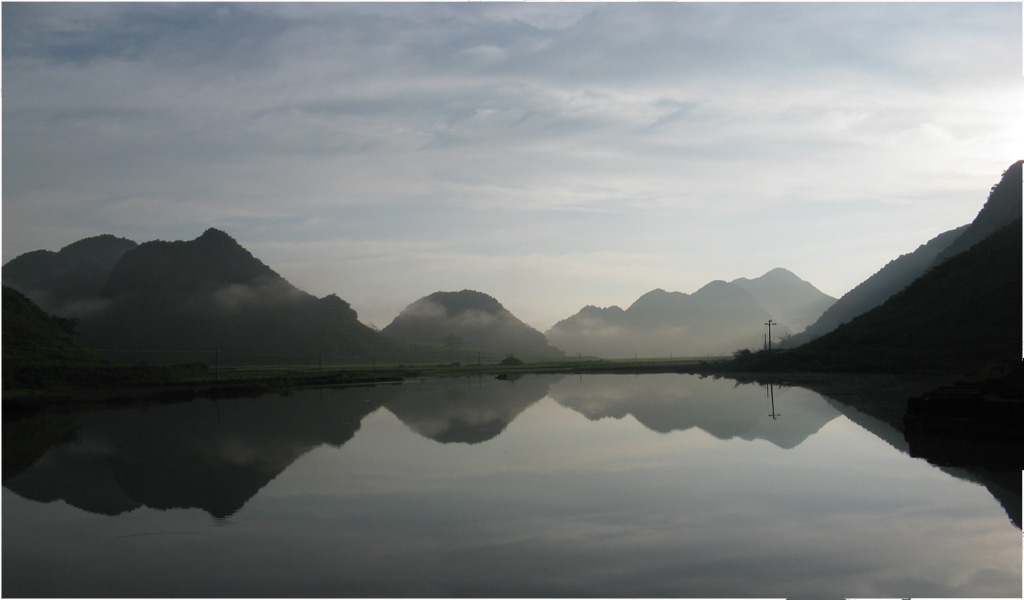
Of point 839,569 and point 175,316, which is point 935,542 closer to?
point 839,569

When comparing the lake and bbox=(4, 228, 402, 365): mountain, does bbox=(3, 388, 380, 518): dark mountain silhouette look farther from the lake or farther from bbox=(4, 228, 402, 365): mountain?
bbox=(4, 228, 402, 365): mountain

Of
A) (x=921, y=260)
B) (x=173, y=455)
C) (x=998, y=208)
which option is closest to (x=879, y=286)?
(x=921, y=260)

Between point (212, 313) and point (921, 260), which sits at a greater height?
point (921, 260)

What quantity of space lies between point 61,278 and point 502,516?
200 meters

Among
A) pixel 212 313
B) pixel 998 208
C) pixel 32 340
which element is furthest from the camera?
pixel 212 313

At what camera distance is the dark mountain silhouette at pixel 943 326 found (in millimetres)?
54844

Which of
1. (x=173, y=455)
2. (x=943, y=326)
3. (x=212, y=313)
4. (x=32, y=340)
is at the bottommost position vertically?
(x=173, y=455)

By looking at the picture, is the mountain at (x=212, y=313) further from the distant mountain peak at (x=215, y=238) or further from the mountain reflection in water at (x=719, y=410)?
the mountain reflection in water at (x=719, y=410)

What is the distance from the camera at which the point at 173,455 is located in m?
19.2

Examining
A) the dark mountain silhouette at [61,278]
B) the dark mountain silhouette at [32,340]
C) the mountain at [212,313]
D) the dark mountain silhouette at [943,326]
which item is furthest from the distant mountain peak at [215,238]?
the dark mountain silhouette at [943,326]

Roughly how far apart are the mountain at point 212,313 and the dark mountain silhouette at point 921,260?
9965 cm

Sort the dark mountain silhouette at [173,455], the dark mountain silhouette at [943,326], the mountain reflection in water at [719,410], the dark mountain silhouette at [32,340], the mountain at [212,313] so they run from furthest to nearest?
the mountain at [212,313], the dark mountain silhouette at [943,326], the dark mountain silhouette at [32,340], the mountain reflection in water at [719,410], the dark mountain silhouette at [173,455]

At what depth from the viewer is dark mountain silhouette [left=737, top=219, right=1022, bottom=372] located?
54844mm

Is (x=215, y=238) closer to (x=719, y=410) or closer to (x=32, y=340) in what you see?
(x=32, y=340)
